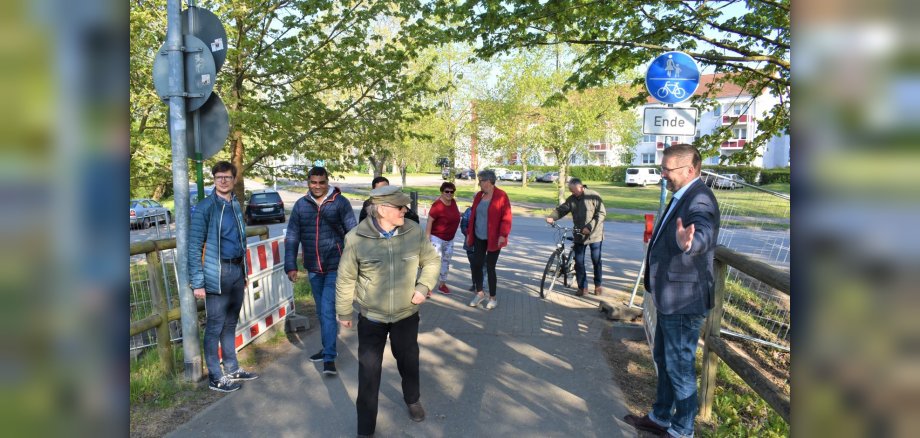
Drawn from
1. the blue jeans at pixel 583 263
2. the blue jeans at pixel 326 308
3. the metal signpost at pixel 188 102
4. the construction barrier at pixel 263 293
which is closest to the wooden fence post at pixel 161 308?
the metal signpost at pixel 188 102

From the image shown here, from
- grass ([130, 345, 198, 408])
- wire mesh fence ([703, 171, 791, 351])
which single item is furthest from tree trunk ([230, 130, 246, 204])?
wire mesh fence ([703, 171, 791, 351])

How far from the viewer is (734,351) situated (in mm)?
3885

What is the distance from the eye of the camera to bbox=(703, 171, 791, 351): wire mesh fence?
4.66m

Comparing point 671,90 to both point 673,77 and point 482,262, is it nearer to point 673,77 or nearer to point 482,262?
point 673,77

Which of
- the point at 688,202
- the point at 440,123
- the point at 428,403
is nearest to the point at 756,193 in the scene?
the point at 688,202

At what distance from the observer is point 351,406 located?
14.9 feet

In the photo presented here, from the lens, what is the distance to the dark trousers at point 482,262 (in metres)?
7.82

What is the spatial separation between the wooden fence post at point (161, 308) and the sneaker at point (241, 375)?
54 centimetres

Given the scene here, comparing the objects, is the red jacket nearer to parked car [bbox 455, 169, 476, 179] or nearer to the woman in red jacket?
the woman in red jacket

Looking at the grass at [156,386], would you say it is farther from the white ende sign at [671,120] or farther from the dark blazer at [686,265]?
the white ende sign at [671,120]

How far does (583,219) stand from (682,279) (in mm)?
A: 4909

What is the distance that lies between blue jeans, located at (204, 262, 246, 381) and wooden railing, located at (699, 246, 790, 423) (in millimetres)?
3852
